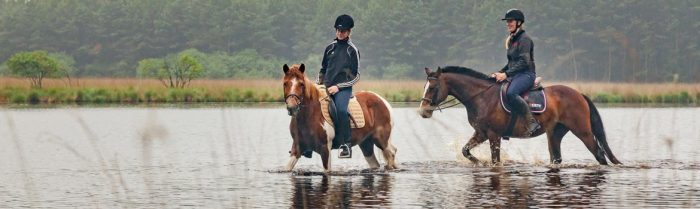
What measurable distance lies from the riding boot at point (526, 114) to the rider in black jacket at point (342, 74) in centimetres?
245

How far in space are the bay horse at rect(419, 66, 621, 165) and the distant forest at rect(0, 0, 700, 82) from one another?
58647 millimetres

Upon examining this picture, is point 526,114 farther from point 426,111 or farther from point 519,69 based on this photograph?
point 426,111

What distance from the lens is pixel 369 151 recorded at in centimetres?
1697

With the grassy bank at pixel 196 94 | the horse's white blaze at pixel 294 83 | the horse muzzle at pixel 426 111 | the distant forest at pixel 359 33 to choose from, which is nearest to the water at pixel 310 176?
the horse muzzle at pixel 426 111

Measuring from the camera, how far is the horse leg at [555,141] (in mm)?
17859

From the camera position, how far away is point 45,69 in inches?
2064

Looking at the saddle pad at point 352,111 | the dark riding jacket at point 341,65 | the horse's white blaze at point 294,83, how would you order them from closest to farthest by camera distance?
1. the horse's white blaze at point 294,83
2. the saddle pad at point 352,111
3. the dark riding jacket at point 341,65

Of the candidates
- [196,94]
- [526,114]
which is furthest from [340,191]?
[196,94]

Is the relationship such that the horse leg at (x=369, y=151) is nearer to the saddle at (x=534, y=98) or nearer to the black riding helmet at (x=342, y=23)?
the black riding helmet at (x=342, y=23)

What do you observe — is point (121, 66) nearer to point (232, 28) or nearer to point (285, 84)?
point (232, 28)

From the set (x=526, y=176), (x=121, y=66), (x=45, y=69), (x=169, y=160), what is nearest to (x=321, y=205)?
(x=526, y=176)

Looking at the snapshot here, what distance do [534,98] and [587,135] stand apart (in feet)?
3.20

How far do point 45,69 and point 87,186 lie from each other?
3877cm

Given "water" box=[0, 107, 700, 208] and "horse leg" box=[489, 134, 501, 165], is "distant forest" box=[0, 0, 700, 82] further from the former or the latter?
"horse leg" box=[489, 134, 501, 165]
